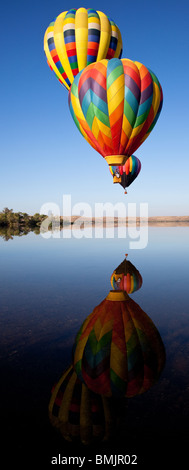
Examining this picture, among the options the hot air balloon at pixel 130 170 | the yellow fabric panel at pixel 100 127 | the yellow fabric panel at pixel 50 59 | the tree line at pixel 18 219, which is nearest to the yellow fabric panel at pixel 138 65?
the yellow fabric panel at pixel 100 127

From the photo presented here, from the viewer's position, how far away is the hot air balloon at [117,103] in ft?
44.7

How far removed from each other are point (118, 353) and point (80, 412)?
1400 mm

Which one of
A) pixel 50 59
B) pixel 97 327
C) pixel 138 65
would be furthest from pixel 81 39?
pixel 97 327

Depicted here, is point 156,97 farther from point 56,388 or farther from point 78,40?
point 56,388

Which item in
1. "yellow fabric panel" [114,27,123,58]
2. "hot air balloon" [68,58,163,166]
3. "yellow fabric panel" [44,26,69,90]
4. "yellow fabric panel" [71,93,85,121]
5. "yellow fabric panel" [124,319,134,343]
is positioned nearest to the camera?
"yellow fabric panel" [124,319,134,343]

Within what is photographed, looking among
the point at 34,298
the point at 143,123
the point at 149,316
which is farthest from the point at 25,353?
the point at 143,123

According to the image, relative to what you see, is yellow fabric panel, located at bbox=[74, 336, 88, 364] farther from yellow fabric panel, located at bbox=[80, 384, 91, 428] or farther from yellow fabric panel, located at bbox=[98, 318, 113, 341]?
yellow fabric panel, located at bbox=[80, 384, 91, 428]

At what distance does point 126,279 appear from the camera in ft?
36.6

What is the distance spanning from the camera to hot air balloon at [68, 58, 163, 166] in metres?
13.6

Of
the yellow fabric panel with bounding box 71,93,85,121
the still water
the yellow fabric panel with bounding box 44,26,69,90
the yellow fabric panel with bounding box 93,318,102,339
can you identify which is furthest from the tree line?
the yellow fabric panel with bounding box 93,318,102,339

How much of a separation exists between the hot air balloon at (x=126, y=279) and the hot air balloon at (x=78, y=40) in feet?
42.2

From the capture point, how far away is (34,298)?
9.29 meters

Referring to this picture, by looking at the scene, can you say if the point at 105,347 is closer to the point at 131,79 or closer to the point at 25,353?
the point at 25,353

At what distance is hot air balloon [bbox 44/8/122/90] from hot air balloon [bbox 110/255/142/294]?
42.2ft
